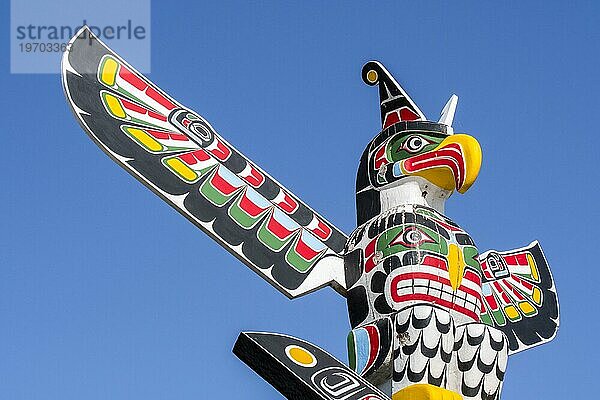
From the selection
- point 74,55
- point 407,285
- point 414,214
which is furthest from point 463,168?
point 74,55

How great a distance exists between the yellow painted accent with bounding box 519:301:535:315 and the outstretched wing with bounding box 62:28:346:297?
166 cm

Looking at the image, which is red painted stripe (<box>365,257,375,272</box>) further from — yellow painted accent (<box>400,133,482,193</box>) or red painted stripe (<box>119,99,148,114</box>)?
red painted stripe (<box>119,99,148,114</box>)

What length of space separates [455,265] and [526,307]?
1509 millimetres

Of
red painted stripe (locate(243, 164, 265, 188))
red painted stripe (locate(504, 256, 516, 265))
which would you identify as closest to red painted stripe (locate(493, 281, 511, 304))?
red painted stripe (locate(504, 256, 516, 265))

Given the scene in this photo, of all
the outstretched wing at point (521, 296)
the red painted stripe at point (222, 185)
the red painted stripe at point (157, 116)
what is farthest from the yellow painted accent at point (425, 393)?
the red painted stripe at point (157, 116)

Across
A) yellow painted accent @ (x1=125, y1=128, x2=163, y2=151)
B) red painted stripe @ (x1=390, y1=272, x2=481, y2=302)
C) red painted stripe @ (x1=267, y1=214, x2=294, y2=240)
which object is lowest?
red painted stripe @ (x1=390, y1=272, x2=481, y2=302)

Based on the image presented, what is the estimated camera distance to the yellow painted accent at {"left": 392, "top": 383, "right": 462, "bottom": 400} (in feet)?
23.9

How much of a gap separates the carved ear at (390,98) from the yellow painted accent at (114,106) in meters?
2.04

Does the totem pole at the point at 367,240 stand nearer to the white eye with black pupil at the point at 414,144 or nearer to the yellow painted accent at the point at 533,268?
the white eye with black pupil at the point at 414,144

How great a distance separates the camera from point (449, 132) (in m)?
8.79

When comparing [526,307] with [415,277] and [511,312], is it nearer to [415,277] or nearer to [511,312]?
[511,312]

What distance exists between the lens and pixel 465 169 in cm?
826

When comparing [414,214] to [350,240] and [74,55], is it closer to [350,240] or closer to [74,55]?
[350,240]

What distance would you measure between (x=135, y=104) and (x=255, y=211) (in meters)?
1.21
